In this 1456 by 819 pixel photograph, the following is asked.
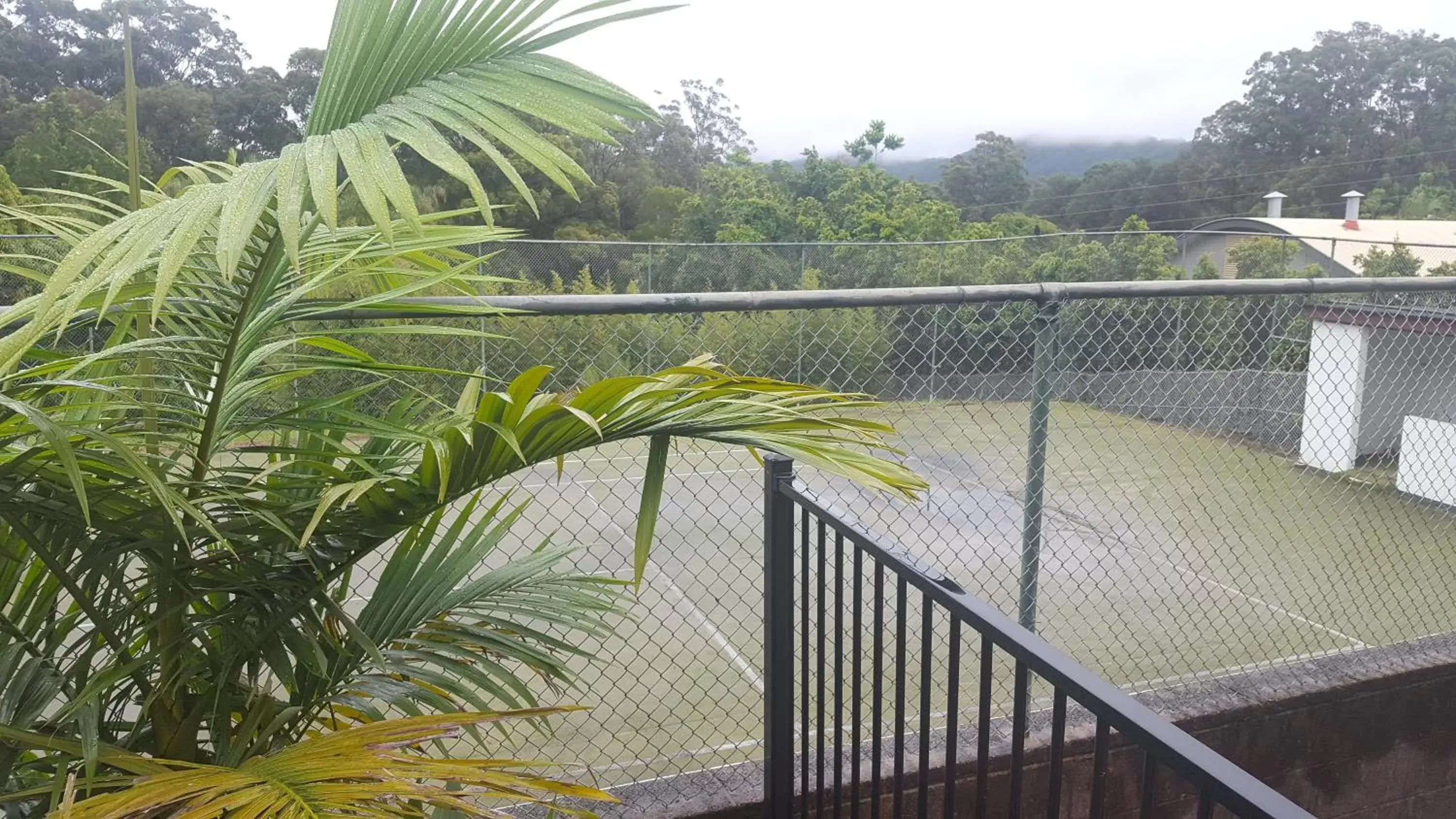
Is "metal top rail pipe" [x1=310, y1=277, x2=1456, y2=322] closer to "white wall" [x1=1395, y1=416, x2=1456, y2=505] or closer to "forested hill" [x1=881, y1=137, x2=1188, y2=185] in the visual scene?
"white wall" [x1=1395, y1=416, x2=1456, y2=505]

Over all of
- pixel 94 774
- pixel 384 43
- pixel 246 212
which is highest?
pixel 384 43

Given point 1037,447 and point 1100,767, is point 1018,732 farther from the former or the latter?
point 1037,447

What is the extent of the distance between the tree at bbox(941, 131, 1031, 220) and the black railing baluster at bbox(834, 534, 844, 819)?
1016 inches

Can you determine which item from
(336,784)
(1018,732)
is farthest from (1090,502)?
(336,784)

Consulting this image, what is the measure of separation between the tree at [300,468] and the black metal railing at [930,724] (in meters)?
0.21

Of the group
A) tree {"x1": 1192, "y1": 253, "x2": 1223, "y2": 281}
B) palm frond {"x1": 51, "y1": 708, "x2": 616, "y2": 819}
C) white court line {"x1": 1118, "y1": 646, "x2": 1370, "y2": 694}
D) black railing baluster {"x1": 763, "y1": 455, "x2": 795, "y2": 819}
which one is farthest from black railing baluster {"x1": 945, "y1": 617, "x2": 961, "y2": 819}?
tree {"x1": 1192, "y1": 253, "x2": 1223, "y2": 281}

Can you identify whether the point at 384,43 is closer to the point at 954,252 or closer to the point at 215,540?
the point at 215,540

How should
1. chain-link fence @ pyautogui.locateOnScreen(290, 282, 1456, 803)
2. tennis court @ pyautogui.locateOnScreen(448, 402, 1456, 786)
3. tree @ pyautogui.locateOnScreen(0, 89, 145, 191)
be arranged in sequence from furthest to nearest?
tree @ pyautogui.locateOnScreen(0, 89, 145, 191) → tennis court @ pyautogui.locateOnScreen(448, 402, 1456, 786) → chain-link fence @ pyautogui.locateOnScreen(290, 282, 1456, 803)

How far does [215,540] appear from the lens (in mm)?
1144

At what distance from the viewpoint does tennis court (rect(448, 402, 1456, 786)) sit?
199 inches

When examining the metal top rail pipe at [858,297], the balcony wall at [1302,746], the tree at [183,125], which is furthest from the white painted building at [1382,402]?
the tree at [183,125]

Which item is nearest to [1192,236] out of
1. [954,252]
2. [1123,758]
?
[954,252]

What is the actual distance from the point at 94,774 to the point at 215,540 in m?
0.29

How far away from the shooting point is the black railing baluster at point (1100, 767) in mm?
796
